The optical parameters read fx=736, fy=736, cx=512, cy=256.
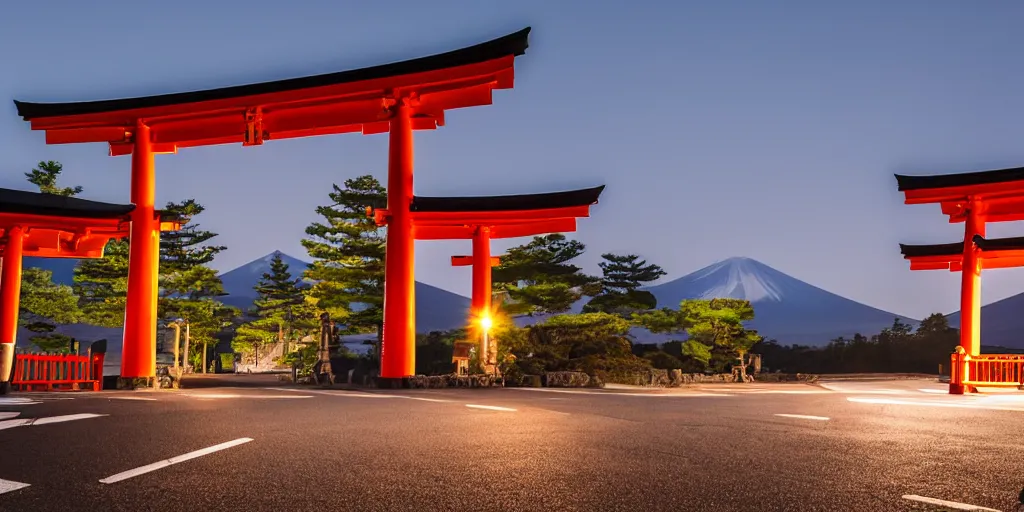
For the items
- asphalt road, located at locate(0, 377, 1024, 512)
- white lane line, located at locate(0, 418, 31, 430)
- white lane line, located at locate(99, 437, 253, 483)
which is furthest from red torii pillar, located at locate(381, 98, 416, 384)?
white lane line, located at locate(99, 437, 253, 483)

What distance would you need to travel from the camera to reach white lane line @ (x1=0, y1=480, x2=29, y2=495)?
4129 millimetres

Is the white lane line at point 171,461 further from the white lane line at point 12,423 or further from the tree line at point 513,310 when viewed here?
the tree line at point 513,310

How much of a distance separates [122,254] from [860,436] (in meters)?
32.9

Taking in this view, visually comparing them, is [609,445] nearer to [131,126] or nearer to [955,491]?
[955,491]

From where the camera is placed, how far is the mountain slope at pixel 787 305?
5861 inches

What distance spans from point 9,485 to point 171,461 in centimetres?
103

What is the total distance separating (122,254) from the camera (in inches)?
1283

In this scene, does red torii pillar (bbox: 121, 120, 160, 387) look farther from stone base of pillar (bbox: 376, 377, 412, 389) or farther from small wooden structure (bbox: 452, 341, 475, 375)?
small wooden structure (bbox: 452, 341, 475, 375)

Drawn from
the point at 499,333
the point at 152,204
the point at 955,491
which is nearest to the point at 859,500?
the point at 955,491

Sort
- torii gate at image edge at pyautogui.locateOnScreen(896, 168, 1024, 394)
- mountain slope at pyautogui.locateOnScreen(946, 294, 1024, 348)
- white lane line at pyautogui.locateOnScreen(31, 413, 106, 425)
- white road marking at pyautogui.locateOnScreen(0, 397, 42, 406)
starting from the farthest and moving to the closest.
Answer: mountain slope at pyautogui.locateOnScreen(946, 294, 1024, 348) → torii gate at image edge at pyautogui.locateOnScreen(896, 168, 1024, 394) → white road marking at pyautogui.locateOnScreen(0, 397, 42, 406) → white lane line at pyautogui.locateOnScreen(31, 413, 106, 425)

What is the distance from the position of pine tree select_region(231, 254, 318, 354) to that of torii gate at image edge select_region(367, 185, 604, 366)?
21.1 meters

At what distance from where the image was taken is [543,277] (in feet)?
105

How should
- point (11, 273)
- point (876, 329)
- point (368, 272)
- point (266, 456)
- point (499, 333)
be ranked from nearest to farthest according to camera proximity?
point (266, 456)
point (11, 273)
point (499, 333)
point (368, 272)
point (876, 329)

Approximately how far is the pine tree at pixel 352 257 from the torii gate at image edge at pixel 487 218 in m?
7.60
